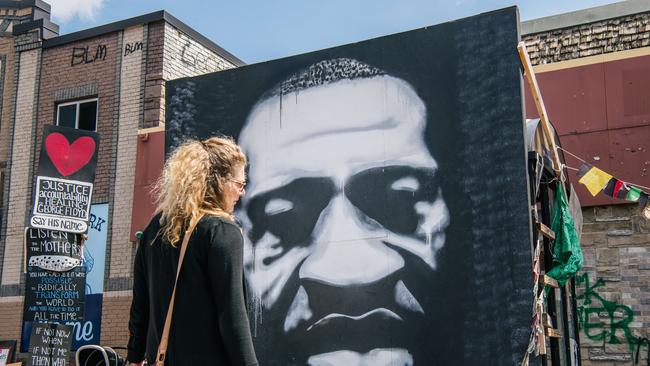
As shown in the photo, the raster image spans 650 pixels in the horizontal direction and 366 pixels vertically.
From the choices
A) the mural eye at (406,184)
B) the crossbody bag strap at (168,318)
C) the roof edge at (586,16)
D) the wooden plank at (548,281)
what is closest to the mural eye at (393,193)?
the mural eye at (406,184)

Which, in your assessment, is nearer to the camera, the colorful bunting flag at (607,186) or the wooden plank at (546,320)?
the wooden plank at (546,320)

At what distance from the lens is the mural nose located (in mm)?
5613

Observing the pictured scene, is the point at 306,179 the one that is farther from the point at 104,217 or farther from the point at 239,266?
the point at 104,217

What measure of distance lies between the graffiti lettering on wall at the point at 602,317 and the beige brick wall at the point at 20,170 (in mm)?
10942

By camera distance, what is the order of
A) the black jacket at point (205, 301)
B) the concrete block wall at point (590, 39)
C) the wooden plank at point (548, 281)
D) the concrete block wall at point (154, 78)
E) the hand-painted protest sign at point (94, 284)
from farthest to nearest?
1. the concrete block wall at point (154, 78)
2. the hand-painted protest sign at point (94, 284)
3. the concrete block wall at point (590, 39)
4. the wooden plank at point (548, 281)
5. the black jacket at point (205, 301)

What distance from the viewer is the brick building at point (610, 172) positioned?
8227 mm

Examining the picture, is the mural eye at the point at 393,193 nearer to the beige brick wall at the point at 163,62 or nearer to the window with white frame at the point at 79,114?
the beige brick wall at the point at 163,62

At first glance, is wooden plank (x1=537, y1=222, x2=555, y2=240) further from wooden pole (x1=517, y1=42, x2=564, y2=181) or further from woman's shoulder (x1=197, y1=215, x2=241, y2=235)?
woman's shoulder (x1=197, y1=215, x2=241, y2=235)

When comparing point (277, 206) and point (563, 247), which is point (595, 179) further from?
point (277, 206)

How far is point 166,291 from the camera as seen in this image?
2.71 metres

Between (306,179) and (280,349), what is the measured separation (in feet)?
4.77

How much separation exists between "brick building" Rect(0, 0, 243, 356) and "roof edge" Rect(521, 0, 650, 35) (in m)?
6.95

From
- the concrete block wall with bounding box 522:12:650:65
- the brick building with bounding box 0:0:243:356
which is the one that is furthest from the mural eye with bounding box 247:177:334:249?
the brick building with bounding box 0:0:243:356

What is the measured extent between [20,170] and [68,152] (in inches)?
341
